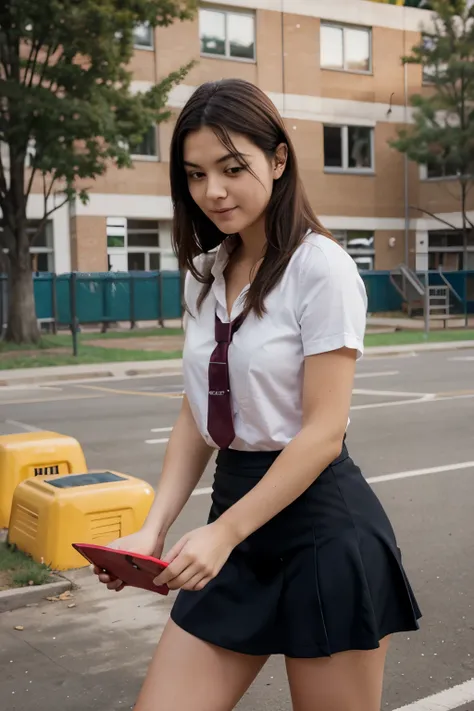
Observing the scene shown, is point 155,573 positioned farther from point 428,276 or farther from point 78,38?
point 428,276

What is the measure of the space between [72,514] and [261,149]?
12.6ft

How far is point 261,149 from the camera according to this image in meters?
2.30

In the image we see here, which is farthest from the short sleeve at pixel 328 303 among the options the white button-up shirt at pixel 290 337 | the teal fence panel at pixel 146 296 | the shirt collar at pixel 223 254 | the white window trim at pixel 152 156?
the white window trim at pixel 152 156

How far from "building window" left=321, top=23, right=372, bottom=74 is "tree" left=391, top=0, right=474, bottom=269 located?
3.52 metres

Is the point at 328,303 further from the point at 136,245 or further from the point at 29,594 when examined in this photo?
the point at 136,245

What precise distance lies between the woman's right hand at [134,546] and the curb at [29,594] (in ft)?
9.81

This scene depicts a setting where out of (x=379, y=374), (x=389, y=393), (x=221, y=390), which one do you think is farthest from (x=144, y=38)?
(x=221, y=390)

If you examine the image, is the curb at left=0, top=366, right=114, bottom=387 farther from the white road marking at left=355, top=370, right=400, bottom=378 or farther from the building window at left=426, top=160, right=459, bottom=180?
the building window at left=426, top=160, right=459, bottom=180

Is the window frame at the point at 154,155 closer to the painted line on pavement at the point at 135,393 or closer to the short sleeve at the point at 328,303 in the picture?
the painted line on pavement at the point at 135,393

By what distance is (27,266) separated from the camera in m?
21.7

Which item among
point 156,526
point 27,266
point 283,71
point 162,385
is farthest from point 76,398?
point 283,71

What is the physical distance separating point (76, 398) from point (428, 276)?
887 inches

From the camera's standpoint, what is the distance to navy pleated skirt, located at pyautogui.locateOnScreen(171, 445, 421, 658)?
2.29 m

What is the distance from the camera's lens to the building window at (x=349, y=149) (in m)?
35.6
